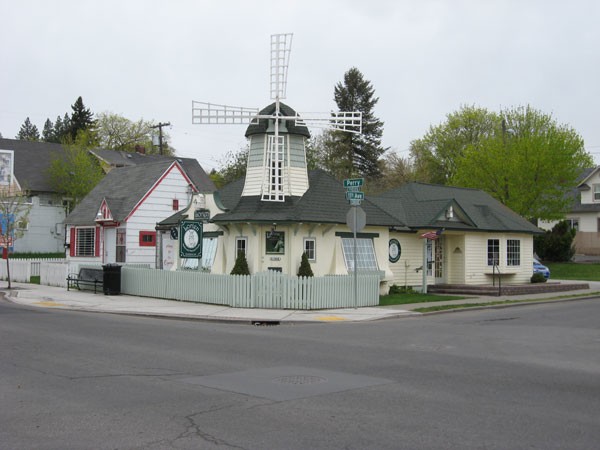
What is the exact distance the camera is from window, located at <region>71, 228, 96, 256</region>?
38500mm

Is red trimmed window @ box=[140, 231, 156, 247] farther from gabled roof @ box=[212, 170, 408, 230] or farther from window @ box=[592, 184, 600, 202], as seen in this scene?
window @ box=[592, 184, 600, 202]

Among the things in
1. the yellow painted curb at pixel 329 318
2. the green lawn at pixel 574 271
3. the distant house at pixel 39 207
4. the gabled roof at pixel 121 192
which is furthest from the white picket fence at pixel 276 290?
the distant house at pixel 39 207

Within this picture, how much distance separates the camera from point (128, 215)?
3662cm

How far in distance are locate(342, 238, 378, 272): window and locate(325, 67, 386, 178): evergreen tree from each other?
4201 cm

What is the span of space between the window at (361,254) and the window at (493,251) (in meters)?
7.65

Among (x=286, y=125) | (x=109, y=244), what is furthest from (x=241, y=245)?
(x=109, y=244)

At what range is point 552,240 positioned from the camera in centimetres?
4891

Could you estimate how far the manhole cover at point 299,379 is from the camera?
996cm

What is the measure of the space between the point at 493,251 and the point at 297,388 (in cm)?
2474

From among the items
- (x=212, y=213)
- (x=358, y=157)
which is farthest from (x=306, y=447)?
(x=358, y=157)

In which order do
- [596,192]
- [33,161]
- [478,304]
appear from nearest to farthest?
[478,304], [33,161], [596,192]

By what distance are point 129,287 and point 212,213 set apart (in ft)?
15.8

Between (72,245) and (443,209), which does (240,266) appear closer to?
(443,209)

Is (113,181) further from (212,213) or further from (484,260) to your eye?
(484,260)
